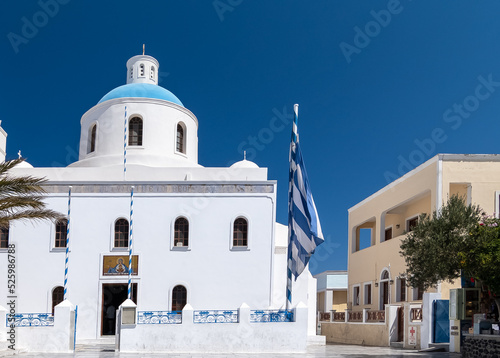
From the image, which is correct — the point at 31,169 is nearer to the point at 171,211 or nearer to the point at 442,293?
the point at 171,211

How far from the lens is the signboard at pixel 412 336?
19.6 metres

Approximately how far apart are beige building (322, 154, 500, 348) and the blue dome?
9695 millimetres

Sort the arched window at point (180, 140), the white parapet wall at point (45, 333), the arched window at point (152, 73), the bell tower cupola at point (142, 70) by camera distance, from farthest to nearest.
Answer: the arched window at point (152, 73), the bell tower cupola at point (142, 70), the arched window at point (180, 140), the white parapet wall at point (45, 333)

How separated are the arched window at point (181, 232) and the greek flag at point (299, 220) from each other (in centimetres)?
489

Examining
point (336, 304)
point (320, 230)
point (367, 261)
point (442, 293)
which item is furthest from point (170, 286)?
point (336, 304)

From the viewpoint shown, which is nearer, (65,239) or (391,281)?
(65,239)

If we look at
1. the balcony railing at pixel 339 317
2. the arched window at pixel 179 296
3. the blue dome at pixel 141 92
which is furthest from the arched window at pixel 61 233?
the balcony railing at pixel 339 317

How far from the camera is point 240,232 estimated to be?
21.5 m

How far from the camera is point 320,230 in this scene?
56.4ft

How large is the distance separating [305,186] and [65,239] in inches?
350

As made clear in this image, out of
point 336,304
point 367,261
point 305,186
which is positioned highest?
point 305,186

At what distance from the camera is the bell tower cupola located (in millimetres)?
27203

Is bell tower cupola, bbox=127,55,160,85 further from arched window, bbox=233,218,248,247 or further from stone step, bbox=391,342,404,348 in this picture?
stone step, bbox=391,342,404,348

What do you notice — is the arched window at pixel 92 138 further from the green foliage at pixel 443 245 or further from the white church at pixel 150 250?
the green foliage at pixel 443 245
